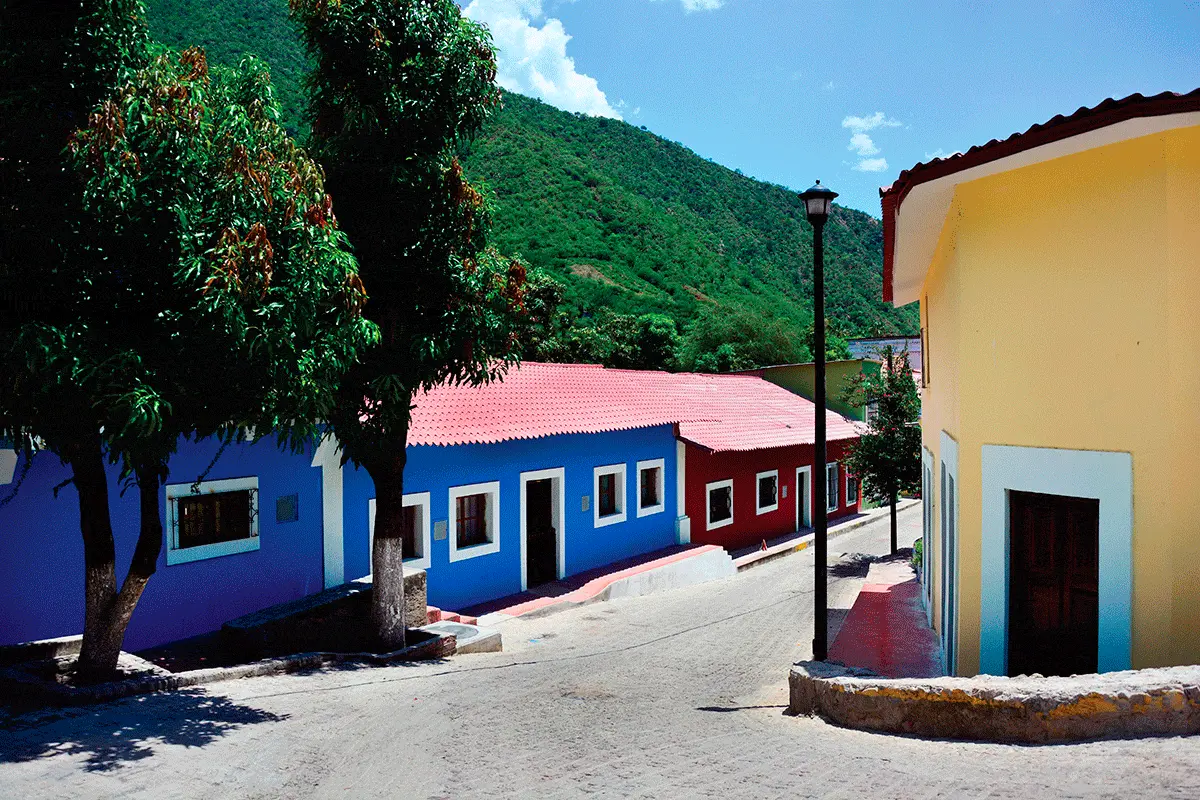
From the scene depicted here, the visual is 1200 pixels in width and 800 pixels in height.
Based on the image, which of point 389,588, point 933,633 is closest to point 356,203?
point 389,588

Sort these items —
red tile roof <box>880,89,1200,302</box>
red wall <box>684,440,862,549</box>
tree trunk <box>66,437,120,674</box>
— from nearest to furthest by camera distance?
red tile roof <box>880,89,1200,302</box>
tree trunk <box>66,437,120,674</box>
red wall <box>684,440,862,549</box>

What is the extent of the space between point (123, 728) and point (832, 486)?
22.6 m

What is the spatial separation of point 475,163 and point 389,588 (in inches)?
2308

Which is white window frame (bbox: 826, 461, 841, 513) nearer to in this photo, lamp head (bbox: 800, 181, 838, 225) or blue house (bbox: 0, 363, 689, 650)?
blue house (bbox: 0, 363, 689, 650)

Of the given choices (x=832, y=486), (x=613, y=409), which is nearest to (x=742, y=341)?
(x=832, y=486)

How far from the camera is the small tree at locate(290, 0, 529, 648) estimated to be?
29.1 ft

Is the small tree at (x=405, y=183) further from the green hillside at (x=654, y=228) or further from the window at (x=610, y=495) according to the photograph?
the green hillside at (x=654, y=228)

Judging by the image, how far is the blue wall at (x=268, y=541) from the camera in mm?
8539

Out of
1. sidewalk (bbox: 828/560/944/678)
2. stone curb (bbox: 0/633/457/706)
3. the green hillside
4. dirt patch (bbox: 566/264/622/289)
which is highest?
the green hillside

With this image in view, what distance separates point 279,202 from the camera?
21.8 ft

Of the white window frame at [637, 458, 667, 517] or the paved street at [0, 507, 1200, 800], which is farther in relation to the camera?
the white window frame at [637, 458, 667, 517]

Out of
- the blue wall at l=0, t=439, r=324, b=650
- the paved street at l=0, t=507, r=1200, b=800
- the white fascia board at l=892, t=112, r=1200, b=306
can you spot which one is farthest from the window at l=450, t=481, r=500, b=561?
the white fascia board at l=892, t=112, r=1200, b=306

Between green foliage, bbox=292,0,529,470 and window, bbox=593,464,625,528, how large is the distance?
7.70 meters

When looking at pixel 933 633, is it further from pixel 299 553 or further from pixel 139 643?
pixel 139 643
